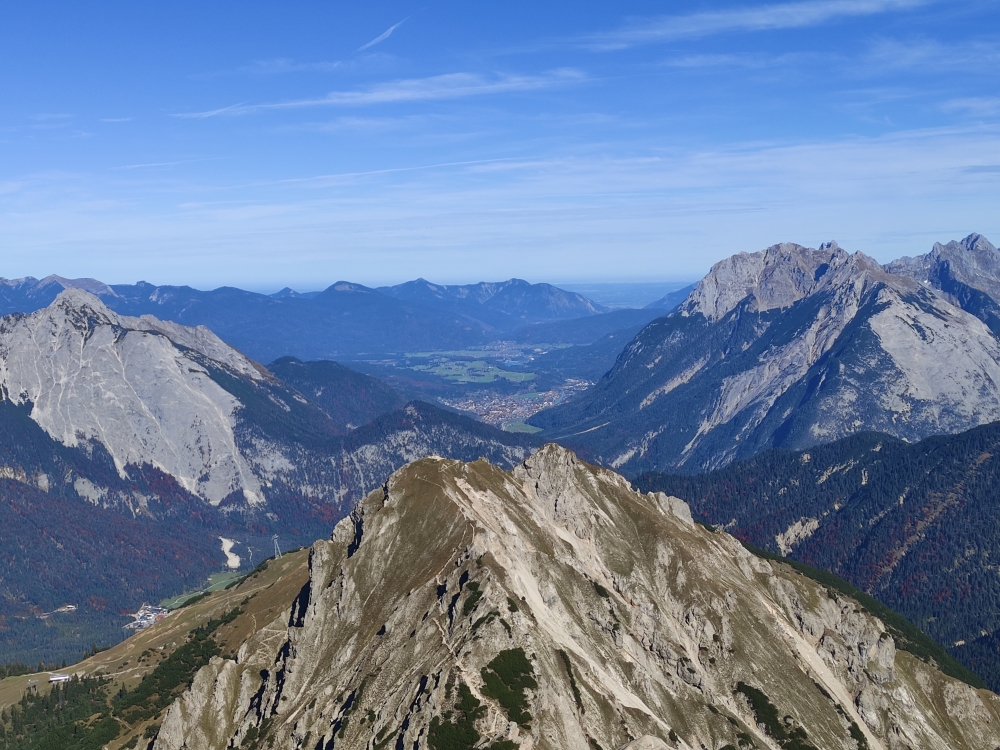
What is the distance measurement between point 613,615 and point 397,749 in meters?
59.9

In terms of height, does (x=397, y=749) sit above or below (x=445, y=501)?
below

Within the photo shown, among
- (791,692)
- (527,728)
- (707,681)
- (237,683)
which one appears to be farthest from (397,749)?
(791,692)

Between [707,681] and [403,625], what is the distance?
2495 inches

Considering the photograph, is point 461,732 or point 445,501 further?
point 445,501

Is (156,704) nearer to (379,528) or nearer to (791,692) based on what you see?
(379,528)

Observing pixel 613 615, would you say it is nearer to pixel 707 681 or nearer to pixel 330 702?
pixel 707 681

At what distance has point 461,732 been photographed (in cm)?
14425

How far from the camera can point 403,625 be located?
172125mm

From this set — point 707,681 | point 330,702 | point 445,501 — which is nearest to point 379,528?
point 445,501

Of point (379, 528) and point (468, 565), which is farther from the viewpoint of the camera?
point (379, 528)

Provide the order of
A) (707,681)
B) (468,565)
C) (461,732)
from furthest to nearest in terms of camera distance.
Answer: (707,681), (468,565), (461,732)

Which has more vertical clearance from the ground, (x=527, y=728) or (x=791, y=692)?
(x=527, y=728)

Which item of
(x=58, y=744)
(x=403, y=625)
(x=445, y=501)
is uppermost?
(x=445, y=501)

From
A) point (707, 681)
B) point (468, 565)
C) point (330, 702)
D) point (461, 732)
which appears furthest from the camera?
point (707, 681)
